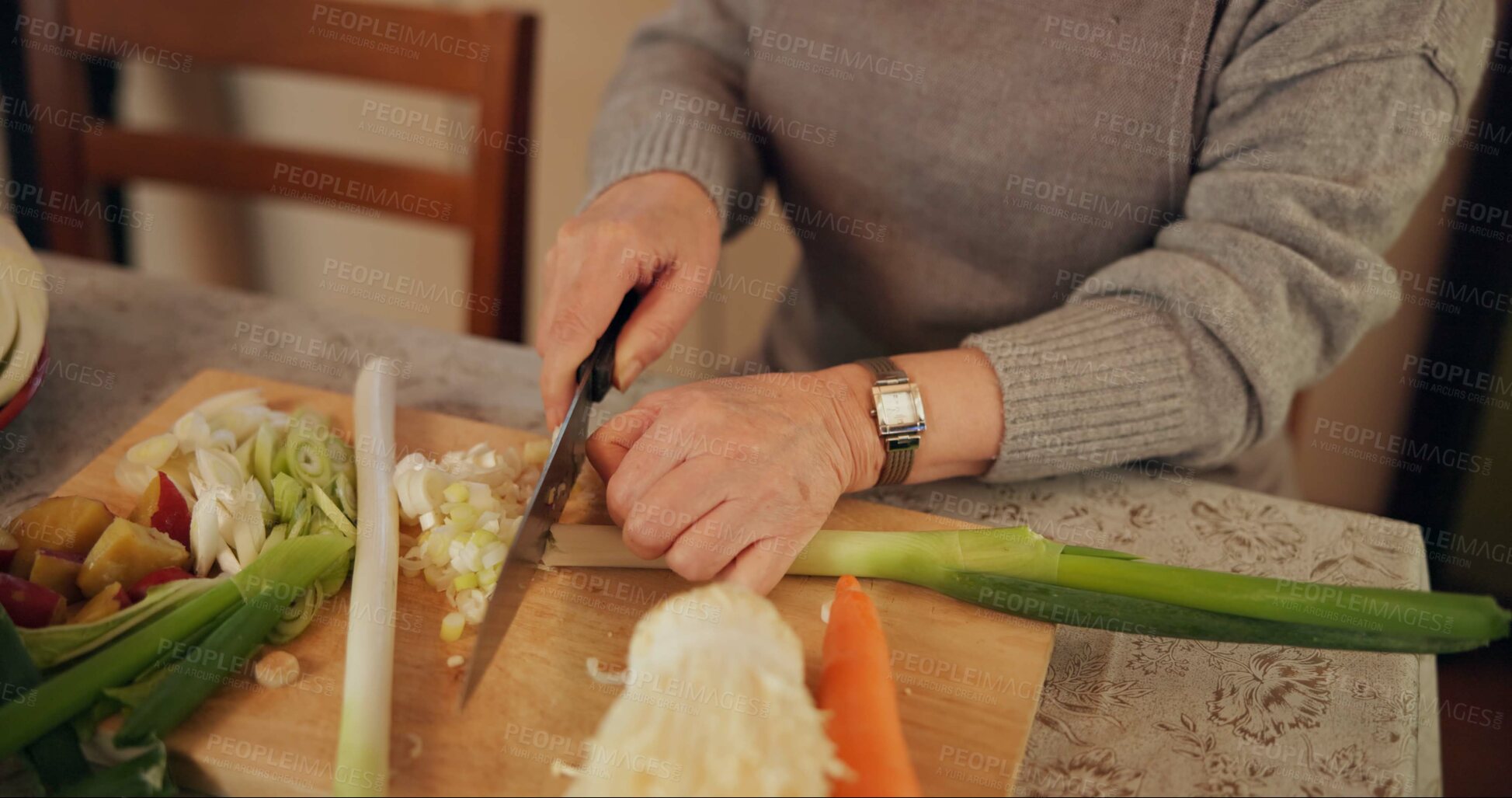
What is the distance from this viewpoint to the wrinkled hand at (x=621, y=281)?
106 centimetres

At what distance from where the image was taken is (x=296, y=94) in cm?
246

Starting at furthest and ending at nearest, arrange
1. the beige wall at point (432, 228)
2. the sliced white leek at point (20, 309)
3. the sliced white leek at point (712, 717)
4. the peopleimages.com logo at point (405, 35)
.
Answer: the beige wall at point (432, 228) < the peopleimages.com logo at point (405, 35) < the sliced white leek at point (20, 309) < the sliced white leek at point (712, 717)

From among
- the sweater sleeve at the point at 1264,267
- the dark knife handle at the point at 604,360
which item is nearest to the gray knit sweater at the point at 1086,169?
the sweater sleeve at the point at 1264,267

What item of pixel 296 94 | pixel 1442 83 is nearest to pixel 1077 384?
pixel 1442 83

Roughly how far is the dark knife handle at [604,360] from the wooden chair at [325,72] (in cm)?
63

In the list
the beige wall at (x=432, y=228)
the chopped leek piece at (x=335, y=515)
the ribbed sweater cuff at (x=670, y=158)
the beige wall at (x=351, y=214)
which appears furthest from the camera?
the beige wall at (x=351, y=214)

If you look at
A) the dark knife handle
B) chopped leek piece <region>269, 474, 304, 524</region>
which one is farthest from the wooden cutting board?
the dark knife handle

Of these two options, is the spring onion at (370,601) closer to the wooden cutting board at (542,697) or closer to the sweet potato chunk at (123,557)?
the wooden cutting board at (542,697)

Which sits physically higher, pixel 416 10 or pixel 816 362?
pixel 416 10

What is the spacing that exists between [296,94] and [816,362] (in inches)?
64.4

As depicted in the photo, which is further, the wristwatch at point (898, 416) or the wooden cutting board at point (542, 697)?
the wristwatch at point (898, 416)

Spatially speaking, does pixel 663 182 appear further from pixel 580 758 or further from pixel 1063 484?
pixel 580 758

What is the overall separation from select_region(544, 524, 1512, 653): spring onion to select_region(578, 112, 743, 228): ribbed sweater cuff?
534 mm

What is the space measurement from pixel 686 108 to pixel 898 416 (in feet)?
1.95
